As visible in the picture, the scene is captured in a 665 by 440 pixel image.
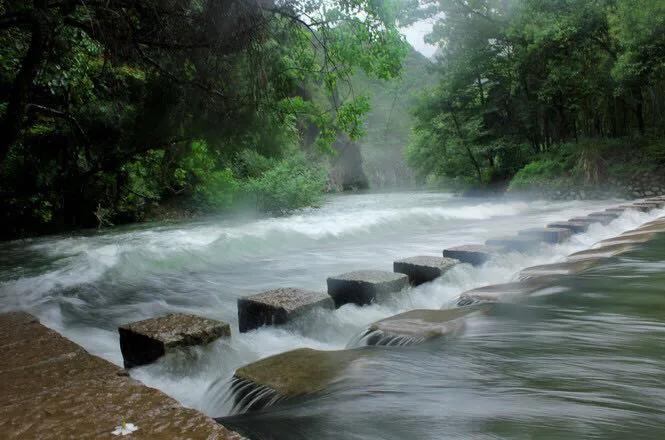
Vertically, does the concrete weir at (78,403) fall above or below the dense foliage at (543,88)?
below

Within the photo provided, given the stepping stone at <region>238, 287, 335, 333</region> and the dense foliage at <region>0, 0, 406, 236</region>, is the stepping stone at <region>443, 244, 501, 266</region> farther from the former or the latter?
the dense foliage at <region>0, 0, 406, 236</region>

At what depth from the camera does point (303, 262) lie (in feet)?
22.7

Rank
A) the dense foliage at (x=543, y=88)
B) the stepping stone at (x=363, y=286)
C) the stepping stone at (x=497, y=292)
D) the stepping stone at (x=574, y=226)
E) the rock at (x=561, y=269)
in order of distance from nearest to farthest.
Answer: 1. the stepping stone at (x=497, y=292)
2. the stepping stone at (x=363, y=286)
3. the rock at (x=561, y=269)
4. the stepping stone at (x=574, y=226)
5. the dense foliage at (x=543, y=88)

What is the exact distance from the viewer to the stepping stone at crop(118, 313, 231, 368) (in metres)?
2.27

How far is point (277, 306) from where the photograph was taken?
2.89 m

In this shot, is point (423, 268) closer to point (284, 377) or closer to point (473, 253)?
point (473, 253)

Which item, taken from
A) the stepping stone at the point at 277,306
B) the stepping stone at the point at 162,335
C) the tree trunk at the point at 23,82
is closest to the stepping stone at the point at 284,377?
the stepping stone at the point at 162,335

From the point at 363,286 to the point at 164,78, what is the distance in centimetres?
390

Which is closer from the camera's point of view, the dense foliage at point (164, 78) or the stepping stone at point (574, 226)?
the dense foliage at point (164, 78)

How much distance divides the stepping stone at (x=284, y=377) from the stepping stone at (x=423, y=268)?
177 cm

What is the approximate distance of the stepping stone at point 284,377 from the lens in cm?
191

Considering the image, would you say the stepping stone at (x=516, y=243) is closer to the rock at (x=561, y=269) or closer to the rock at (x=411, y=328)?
the rock at (x=561, y=269)

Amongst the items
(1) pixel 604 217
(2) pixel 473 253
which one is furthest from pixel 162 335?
(1) pixel 604 217

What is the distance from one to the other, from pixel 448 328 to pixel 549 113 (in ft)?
74.5
